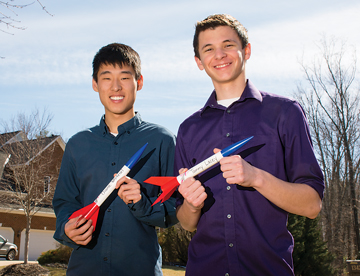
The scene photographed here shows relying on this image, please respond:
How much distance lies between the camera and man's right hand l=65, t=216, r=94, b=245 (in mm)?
2959

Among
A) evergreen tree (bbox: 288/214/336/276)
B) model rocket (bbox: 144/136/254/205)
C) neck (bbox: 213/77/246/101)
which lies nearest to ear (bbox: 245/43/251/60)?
neck (bbox: 213/77/246/101)

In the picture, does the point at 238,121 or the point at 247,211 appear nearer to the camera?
the point at 247,211

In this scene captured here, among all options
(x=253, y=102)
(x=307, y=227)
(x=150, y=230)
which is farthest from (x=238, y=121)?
(x=307, y=227)

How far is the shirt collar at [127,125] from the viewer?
3513 millimetres

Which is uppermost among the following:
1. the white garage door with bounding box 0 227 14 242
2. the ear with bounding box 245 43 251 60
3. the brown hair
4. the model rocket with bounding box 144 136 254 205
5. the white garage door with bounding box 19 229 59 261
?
the brown hair

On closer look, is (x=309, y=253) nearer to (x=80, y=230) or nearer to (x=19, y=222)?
(x=80, y=230)

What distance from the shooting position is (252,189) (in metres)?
2.43

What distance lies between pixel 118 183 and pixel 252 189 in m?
1.14

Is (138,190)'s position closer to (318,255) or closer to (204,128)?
(204,128)

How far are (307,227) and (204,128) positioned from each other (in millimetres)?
14928

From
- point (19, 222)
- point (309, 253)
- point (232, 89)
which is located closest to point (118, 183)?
point (232, 89)

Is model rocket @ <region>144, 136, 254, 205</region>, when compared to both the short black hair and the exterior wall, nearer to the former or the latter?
the short black hair

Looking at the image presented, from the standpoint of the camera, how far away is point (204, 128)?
280 cm

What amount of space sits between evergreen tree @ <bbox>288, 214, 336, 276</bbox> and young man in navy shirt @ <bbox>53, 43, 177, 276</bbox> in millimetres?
12499
